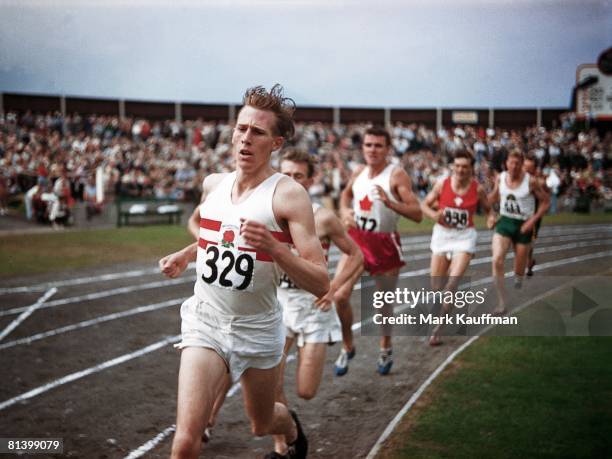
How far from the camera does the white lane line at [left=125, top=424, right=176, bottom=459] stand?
4994mm

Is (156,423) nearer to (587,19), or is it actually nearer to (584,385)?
(584,385)

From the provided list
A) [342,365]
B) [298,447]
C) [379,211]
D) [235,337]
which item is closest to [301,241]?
[235,337]

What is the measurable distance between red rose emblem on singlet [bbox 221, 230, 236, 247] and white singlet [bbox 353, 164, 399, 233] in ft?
13.4

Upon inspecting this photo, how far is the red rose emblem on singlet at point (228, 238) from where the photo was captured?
12.5ft

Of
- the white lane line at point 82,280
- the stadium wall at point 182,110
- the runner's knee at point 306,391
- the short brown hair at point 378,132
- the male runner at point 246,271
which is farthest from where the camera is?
the stadium wall at point 182,110

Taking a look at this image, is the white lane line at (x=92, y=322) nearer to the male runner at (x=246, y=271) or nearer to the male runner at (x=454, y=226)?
the male runner at (x=454, y=226)

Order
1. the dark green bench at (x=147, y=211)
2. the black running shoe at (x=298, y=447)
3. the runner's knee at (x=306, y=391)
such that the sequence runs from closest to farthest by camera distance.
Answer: the black running shoe at (x=298, y=447) < the runner's knee at (x=306, y=391) < the dark green bench at (x=147, y=211)

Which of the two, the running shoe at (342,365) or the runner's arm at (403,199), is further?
the runner's arm at (403,199)

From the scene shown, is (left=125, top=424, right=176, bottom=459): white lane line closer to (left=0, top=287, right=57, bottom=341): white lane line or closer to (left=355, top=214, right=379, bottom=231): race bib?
(left=355, top=214, right=379, bottom=231): race bib

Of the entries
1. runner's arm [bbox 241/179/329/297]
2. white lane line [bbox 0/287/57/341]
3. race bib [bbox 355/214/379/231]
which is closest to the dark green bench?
white lane line [bbox 0/287/57/341]

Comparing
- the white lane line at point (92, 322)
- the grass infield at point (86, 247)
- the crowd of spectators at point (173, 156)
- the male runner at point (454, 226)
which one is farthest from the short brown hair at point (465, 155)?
the grass infield at point (86, 247)

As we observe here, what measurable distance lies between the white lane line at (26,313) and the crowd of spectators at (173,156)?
8509 millimetres

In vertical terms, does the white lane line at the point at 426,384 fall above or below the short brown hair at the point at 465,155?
below

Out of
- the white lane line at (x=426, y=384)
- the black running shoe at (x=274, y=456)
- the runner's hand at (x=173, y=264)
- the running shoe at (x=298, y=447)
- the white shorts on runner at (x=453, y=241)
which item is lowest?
the white lane line at (x=426, y=384)
